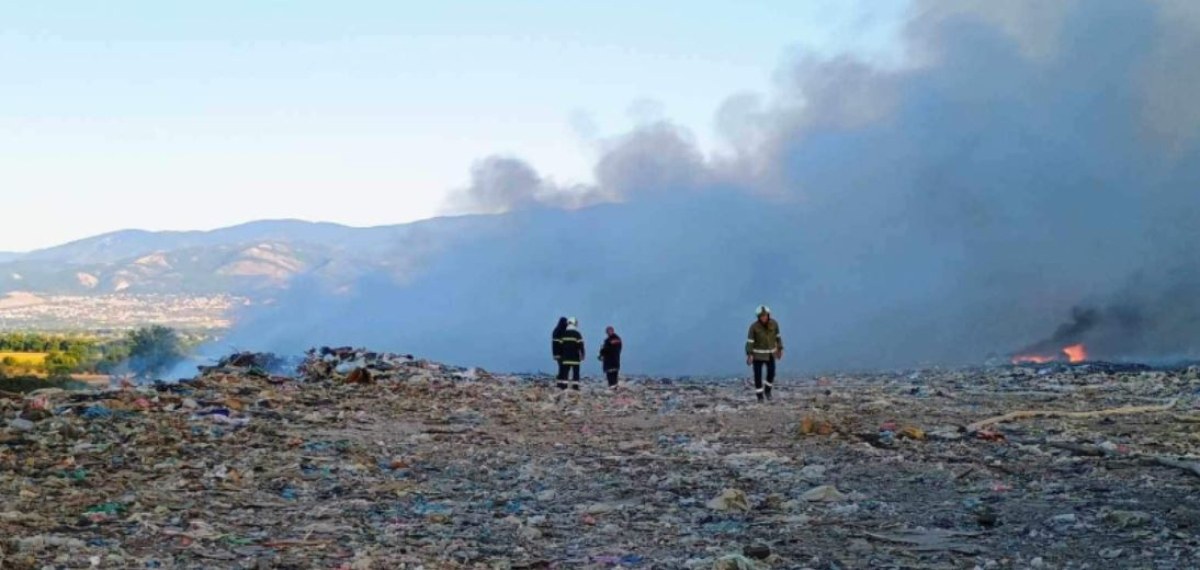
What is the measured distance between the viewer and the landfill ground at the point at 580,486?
16.2 ft

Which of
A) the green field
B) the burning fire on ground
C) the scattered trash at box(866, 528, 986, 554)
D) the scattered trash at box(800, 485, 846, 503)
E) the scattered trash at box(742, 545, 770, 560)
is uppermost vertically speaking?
the burning fire on ground

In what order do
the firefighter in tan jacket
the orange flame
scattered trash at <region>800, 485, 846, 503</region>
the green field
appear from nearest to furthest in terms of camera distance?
scattered trash at <region>800, 485, 846, 503</region> < the firefighter in tan jacket < the orange flame < the green field

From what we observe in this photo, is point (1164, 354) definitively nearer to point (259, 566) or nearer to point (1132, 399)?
point (1132, 399)

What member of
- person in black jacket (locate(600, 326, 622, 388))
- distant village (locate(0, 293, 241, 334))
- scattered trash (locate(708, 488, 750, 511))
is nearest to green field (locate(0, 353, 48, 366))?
person in black jacket (locate(600, 326, 622, 388))

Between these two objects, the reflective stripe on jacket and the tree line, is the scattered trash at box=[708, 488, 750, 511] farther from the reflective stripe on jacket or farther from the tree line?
the tree line

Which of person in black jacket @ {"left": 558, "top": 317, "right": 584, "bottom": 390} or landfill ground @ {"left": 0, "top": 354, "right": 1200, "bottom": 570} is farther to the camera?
person in black jacket @ {"left": 558, "top": 317, "right": 584, "bottom": 390}

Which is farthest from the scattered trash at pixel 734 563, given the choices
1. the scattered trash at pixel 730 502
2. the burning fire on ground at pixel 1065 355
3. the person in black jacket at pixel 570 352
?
the burning fire on ground at pixel 1065 355

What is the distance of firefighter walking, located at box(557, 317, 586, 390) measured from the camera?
15.8 meters

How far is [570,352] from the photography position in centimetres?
1584

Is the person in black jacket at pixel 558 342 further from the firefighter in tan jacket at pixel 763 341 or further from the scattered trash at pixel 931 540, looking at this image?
the scattered trash at pixel 931 540

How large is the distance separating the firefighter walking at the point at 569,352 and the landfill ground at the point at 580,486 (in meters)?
3.62

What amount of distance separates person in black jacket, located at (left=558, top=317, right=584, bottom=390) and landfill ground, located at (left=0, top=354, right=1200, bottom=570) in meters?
3.61

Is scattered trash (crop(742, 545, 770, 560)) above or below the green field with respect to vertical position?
above

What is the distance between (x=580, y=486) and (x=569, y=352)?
8901mm
